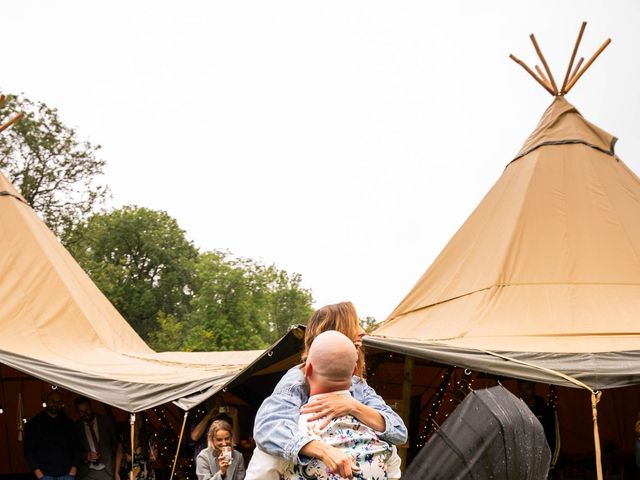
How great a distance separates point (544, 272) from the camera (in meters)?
7.84

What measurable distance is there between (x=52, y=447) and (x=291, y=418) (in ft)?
18.2

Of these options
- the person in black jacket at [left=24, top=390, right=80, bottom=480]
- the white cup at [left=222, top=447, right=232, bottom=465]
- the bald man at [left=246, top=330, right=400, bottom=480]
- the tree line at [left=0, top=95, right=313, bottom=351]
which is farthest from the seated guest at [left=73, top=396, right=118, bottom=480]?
the tree line at [left=0, top=95, right=313, bottom=351]

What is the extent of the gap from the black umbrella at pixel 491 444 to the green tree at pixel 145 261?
2794cm

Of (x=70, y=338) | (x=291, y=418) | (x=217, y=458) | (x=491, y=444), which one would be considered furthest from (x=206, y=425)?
(x=291, y=418)

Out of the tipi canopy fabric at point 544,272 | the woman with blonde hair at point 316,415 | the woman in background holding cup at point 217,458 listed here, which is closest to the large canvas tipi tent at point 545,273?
the tipi canopy fabric at point 544,272

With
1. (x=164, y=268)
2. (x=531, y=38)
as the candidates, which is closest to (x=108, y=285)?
(x=164, y=268)

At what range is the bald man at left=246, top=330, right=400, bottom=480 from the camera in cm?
182

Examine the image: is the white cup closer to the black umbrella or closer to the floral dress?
the black umbrella

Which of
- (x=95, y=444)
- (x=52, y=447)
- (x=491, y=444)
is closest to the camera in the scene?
(x=491, y=444)

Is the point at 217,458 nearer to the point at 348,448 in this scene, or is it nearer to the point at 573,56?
the point at 348,448

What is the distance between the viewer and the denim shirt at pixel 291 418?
1.79 metres

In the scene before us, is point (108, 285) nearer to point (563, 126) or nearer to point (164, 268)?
point (164, 268)

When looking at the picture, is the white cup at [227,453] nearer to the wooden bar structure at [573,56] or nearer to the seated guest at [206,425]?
the seated guest at [206,425]

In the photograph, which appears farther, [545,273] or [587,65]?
[587,65]
